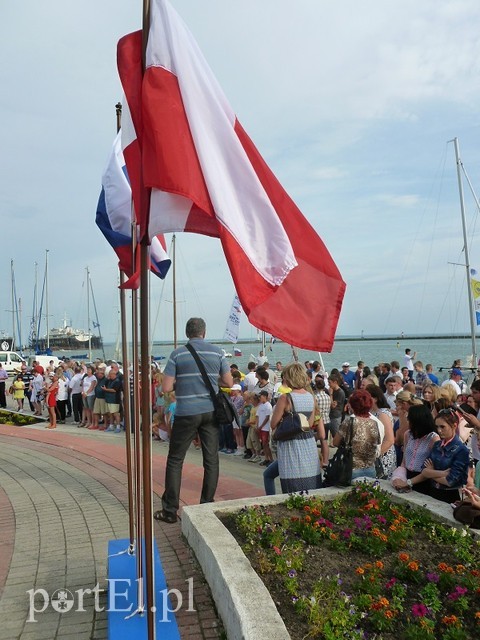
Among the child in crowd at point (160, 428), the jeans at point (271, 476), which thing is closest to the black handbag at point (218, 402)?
the jeans at point (271, 476)

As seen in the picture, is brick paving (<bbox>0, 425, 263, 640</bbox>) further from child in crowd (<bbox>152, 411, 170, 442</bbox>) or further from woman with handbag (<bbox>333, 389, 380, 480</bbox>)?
child in crowd (<bbox>152, 411, 170, 442</bbox>)

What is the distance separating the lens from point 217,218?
10.0 ft

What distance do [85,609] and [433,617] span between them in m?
2.42

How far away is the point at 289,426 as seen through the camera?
5551 millimetres

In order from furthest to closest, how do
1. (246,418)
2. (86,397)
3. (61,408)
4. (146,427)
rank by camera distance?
1. (61,408)
2. (86,397)
3. (246,418)
4. (146,427)

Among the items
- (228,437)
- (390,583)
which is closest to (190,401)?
(390,583)

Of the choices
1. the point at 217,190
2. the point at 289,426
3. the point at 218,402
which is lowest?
the point at 289,426

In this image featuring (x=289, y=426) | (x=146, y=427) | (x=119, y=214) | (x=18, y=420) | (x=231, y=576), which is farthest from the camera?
(x=18, y=420)

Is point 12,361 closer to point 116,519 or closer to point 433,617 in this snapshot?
point 116,519

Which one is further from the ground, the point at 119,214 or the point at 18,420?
the point at 119,214

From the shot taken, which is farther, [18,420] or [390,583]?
[18,420]

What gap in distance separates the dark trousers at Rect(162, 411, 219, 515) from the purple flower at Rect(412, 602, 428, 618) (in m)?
2.91

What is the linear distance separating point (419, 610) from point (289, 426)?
7.47 feet

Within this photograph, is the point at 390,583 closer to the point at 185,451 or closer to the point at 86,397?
the point at 185,451
